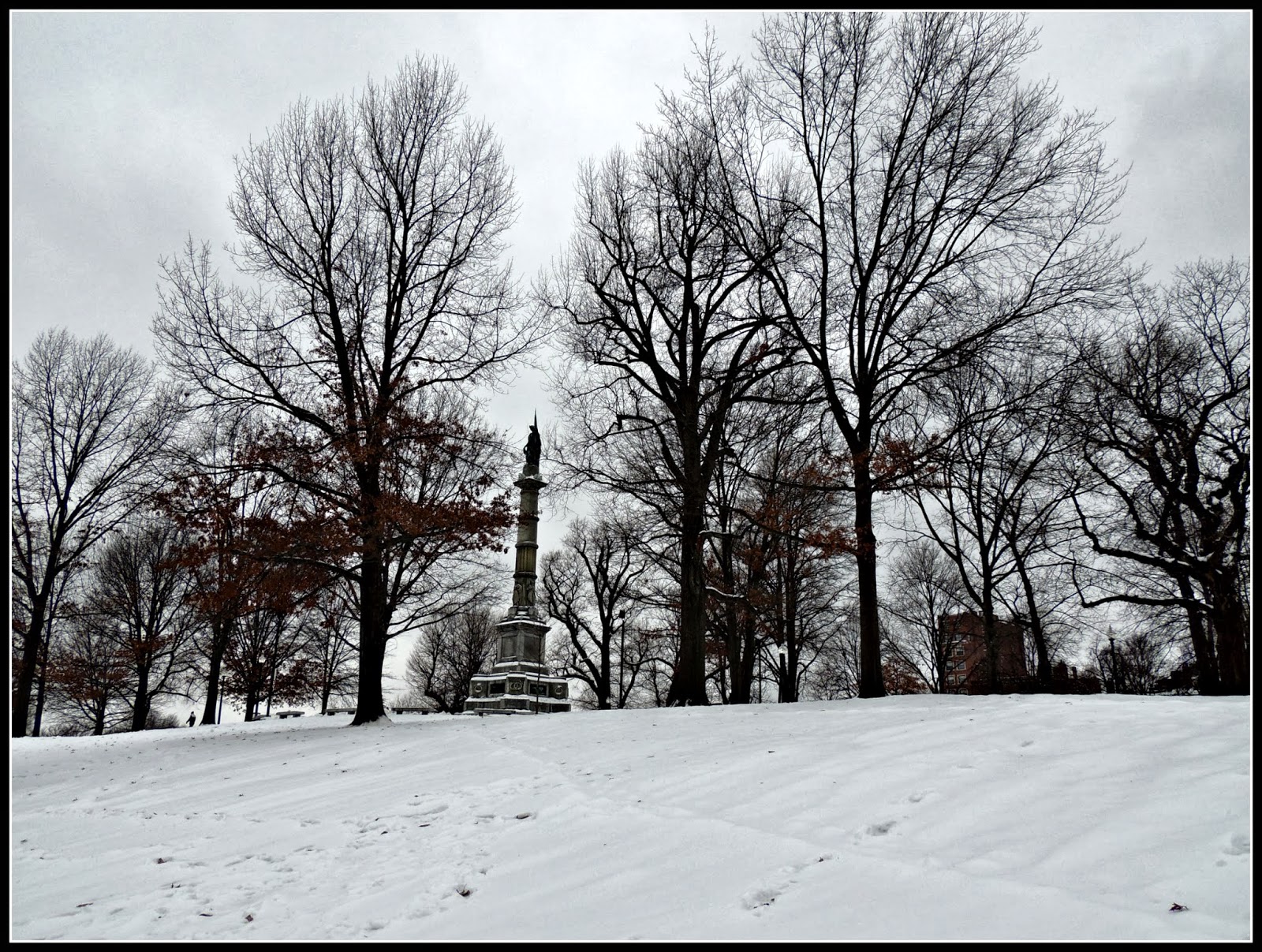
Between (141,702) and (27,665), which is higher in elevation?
(27,665)

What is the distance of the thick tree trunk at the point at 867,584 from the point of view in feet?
40.7

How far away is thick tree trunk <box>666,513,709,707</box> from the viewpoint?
14328mm

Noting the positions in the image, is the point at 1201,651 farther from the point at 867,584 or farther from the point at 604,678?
the point at 604,678

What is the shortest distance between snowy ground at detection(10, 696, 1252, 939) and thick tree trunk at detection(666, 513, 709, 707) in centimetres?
684

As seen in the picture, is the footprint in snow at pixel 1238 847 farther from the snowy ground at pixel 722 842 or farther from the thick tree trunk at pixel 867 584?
the thick tree trunk at pixel 867 584

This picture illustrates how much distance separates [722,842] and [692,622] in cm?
1074

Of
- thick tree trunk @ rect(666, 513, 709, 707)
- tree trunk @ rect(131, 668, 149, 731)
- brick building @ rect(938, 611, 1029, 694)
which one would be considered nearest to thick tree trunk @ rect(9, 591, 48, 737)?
tree trunk @ rect(131, 668, 149, 731)

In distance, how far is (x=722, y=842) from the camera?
4059 mm

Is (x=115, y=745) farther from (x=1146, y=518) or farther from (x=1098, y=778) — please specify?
(x=1146, y=518)

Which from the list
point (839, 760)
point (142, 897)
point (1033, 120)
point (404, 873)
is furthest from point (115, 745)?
point (1033, 120)

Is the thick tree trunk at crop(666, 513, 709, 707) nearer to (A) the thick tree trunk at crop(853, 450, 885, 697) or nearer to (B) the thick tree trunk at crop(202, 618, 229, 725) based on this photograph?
(A) the thick tree trunk at crop(853, 450, 885, 697)

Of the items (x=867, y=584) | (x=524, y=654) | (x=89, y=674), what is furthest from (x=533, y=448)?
(x=89, y=674)

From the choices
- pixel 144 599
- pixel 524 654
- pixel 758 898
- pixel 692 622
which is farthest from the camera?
pixel 144 599

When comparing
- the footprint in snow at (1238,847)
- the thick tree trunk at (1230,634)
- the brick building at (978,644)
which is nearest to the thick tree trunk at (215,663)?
the footprint in snow at (1238,847)
